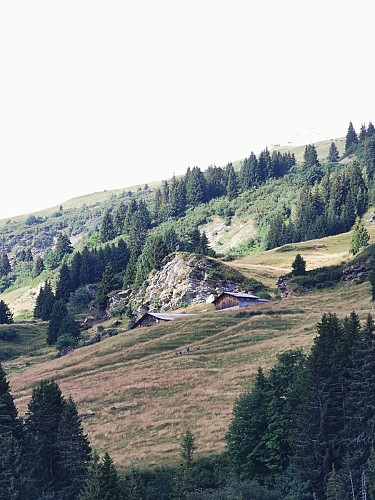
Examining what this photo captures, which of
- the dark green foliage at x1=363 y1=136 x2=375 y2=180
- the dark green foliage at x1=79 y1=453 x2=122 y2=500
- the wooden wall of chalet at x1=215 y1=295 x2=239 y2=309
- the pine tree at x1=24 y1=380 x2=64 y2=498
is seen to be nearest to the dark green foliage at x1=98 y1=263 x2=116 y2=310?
the wooden wall of chalet at x1=215 y1=295 x2=239 y2=309

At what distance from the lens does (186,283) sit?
114 m

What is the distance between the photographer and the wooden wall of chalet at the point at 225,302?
96.5 metres

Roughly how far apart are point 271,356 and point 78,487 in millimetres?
28428

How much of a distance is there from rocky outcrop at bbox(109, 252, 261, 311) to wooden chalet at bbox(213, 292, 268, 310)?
10.2 metres

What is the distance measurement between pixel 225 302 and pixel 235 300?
1.73 m

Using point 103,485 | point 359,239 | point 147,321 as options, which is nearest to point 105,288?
point 147,321

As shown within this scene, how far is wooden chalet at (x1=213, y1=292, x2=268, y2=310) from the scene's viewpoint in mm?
96062

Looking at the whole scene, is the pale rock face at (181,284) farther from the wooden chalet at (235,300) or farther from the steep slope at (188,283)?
the wooden chalet at (235,300)

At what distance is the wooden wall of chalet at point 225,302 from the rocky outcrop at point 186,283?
9.67m

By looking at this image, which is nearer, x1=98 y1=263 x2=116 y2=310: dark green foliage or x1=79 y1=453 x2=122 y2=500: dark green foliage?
x1=79 y1=453 x2=122 y2=500: dark green foliage

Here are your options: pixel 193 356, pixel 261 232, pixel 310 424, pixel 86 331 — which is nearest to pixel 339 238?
pixel 261 232

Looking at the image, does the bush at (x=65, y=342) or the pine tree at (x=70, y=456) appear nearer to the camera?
the pine tree at (x=70, y=456)

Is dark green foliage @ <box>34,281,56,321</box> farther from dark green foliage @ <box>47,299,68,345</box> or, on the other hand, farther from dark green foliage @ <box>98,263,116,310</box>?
dark green foliage @ <box>47,299,68,345</box>

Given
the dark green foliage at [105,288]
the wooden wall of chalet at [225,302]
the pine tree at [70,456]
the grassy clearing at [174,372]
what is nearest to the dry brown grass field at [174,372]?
the grassy clearing at [174,372]
